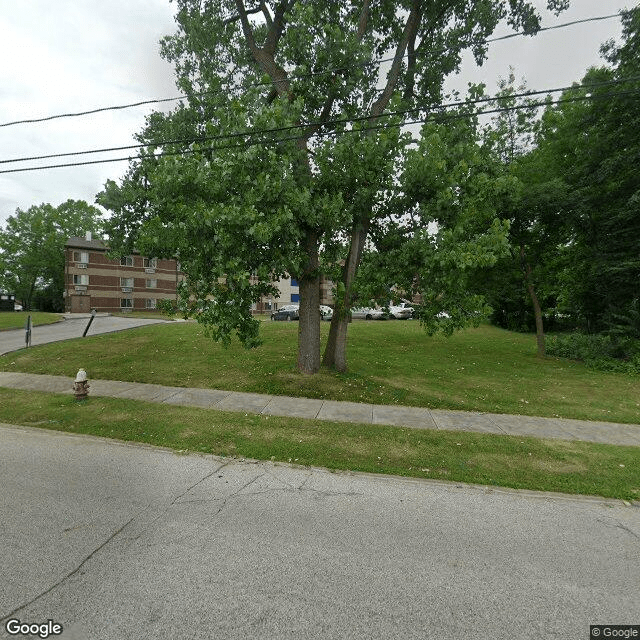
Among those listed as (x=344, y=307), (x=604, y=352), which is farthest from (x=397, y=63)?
(x=604, y=352)

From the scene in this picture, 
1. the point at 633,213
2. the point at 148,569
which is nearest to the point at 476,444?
the point at 148,569

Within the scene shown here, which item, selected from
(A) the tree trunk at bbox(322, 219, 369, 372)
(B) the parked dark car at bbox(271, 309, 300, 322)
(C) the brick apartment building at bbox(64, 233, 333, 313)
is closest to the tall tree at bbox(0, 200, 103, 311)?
(C) the brick apartment building at bbox(64, 233, 333, 313)

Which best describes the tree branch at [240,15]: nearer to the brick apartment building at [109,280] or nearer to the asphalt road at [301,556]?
the asphalt road at [301,556]

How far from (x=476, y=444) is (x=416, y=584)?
343cm

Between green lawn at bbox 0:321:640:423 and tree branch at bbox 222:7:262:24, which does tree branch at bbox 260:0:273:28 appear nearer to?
tree branch at bbox 222:7:262:24

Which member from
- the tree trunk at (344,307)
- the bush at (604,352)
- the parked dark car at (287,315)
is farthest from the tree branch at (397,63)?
the parked dark car at (287,315)

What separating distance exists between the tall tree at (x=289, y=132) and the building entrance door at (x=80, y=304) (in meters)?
38.7

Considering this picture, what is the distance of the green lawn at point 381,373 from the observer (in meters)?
8.06

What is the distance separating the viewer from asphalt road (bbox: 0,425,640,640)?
232 centimetres

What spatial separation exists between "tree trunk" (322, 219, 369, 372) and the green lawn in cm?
56

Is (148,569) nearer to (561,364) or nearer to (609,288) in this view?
(561,364)

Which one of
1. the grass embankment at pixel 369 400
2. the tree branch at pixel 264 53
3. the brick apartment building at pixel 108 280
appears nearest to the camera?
the grass embankment at pixel 369 400

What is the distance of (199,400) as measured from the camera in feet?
24.7

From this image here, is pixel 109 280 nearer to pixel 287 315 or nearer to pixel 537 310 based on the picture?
pixel 287 315
